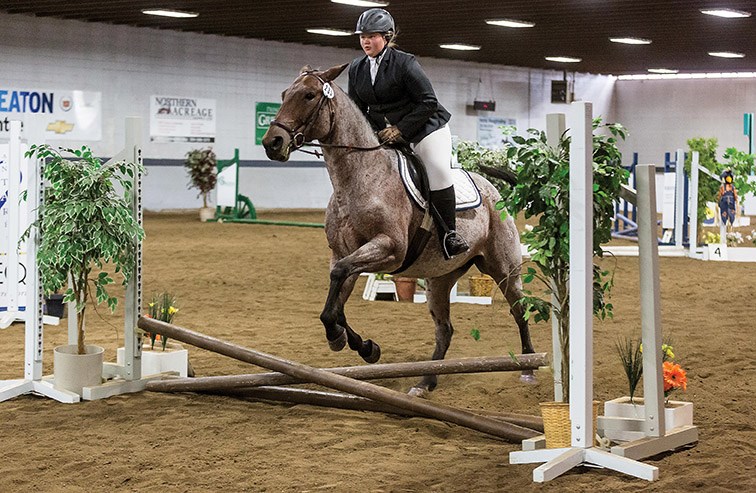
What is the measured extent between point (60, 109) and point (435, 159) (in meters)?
13.5

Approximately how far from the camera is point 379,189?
15.4 ft

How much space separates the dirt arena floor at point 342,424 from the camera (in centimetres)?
342

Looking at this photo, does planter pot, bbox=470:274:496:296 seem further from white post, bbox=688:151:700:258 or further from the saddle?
white post, bbox=688:151:700:258

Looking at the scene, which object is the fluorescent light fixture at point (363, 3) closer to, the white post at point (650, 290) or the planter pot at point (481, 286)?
the planter pot at point (481, 286)

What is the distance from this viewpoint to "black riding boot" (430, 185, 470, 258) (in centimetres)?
492

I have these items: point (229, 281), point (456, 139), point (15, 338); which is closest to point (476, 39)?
point (229, 281)

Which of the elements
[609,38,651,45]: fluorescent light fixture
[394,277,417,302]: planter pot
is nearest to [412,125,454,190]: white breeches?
[394,277,417,302]: planter pot

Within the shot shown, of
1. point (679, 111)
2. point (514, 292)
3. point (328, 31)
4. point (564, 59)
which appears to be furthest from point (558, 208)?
point (679, 111)

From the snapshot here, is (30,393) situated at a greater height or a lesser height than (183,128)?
lesser

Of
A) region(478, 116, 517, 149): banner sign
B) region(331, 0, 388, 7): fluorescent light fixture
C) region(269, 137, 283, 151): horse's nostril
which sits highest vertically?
region(331, 0, 388, 7): fluorescent light fixture

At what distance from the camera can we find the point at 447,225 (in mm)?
4938

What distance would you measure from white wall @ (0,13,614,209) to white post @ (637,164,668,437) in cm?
1434

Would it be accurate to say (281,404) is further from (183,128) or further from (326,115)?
(183,128)

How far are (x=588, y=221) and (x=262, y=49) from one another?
17.4m
